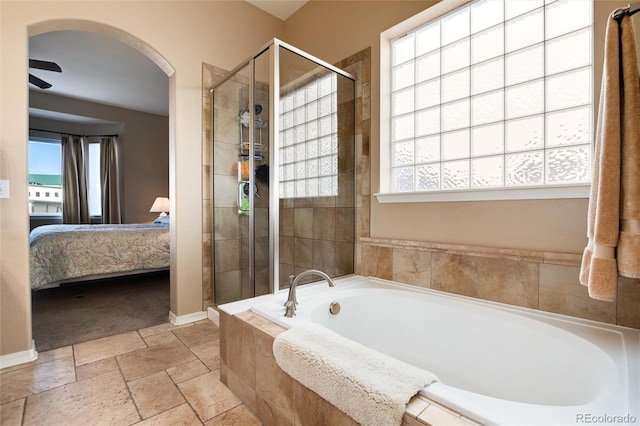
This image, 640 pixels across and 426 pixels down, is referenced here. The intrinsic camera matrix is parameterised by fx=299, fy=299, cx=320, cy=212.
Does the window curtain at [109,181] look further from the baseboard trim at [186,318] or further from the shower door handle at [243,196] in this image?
the shower door handle at [243,196]

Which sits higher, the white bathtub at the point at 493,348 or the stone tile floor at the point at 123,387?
the white bathtub at the point at 493,348

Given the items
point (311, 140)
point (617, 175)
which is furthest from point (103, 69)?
point (617, 175)

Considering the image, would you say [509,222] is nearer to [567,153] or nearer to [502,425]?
[567,153]

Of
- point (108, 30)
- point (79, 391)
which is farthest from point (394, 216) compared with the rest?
point (108, 30)

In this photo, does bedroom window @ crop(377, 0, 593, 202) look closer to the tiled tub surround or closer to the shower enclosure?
the shower enclosure

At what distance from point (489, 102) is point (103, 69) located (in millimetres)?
4617

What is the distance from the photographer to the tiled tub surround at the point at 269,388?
80 cm

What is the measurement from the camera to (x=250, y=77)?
7.69 feet

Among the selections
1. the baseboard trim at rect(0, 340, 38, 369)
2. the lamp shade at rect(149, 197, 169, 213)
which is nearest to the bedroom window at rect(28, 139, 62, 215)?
the lamp shade at rect(149, 197, 169, 213)

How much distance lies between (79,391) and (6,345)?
2.29 feet

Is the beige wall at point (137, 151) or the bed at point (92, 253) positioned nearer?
the bed at point (92, 253)

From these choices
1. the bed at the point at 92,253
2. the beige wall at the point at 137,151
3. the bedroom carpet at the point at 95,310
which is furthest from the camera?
the beige wall at the point at 137,151

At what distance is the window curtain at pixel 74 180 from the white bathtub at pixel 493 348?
552cm

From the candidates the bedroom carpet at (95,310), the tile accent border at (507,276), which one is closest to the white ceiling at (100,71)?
the bedroom carpet at (95,310)
